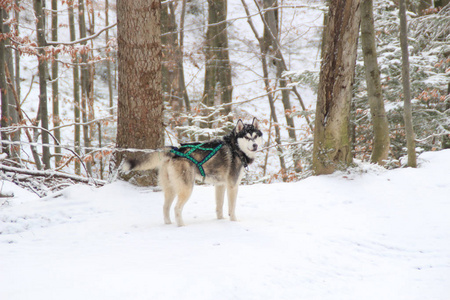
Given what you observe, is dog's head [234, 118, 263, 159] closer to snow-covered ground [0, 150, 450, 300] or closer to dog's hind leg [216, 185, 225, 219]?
dog's hind leg [216, 185, 225, 219]

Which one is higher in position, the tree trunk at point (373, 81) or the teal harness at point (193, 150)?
the tree trunk at point (373, 81)

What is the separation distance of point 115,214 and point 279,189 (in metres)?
3.06

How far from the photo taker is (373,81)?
8133 mm

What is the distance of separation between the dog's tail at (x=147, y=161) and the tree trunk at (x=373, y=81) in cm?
538

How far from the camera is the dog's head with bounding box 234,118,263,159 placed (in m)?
5.32

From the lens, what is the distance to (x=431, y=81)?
8938mm

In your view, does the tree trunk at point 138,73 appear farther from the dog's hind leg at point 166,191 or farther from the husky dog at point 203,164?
the husky dog at point 203,164

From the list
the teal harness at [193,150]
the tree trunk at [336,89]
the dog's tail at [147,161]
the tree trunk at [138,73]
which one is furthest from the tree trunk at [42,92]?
the tree trunk at [336,89]

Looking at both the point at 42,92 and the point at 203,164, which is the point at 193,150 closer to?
the point at 203,164

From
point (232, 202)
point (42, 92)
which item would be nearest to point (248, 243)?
point (232, 202)

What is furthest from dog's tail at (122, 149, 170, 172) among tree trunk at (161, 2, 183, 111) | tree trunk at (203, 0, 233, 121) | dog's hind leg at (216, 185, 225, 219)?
tree trunk at (161, 2, 183, 111)

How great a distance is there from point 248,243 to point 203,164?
1.42 m

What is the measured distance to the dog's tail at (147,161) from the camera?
4595 mm

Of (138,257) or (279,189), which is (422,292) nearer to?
(138,257)
